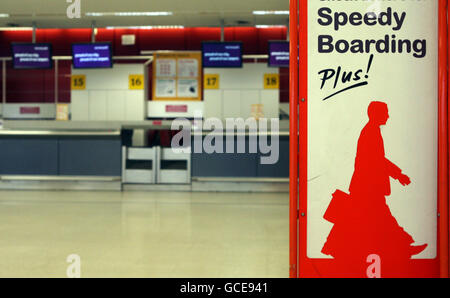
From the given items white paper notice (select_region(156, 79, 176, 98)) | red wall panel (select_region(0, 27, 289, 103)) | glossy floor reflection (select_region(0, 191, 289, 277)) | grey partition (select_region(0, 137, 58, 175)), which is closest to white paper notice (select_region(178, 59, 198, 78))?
white paper notice (select_region(156, 79, 176, 98))

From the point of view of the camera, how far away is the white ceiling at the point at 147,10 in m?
8.40

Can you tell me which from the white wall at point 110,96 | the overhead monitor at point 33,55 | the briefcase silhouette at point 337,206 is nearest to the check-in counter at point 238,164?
the white wall at point 110,96

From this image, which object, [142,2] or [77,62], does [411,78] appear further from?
[77,62]

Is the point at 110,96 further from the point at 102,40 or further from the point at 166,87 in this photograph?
the point at 102,40

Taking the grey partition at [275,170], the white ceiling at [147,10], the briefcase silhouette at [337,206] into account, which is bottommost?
the grey partition at [275,170]

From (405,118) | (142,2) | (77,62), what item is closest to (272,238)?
(405,118)

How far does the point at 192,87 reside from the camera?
1138cm

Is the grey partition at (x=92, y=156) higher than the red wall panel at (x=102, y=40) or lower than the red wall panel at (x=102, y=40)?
lower

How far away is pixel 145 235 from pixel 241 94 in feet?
20.8

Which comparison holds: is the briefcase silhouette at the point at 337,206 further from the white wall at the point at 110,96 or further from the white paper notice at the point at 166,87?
the white paper notice at the point at 166,87

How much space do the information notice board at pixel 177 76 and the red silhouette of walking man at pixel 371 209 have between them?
9.47 meters

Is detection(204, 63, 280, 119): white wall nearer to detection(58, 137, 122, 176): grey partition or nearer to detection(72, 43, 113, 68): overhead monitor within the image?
detection(72, 43, 113, 68): overhead monitor

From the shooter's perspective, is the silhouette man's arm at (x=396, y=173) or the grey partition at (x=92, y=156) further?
the grey partition at (x=92, y=156)
